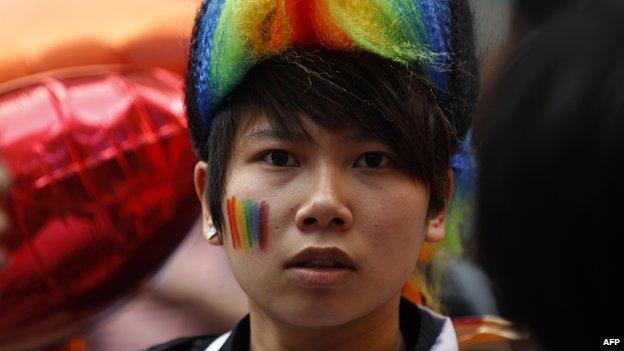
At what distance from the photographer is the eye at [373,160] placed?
1370 mm

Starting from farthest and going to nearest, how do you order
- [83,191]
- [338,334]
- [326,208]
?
[83,191] → [338,334] → [326,208]

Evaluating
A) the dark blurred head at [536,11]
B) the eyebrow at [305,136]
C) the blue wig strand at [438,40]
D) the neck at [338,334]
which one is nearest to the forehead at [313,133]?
the eyebrow at [305,136]

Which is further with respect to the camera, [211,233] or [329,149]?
[211,233]

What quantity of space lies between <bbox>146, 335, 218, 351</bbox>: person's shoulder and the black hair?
1.04ft

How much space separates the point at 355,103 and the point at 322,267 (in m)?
0.20

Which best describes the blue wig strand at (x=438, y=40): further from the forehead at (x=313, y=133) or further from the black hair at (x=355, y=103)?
the forehead at (x=313, y=133)

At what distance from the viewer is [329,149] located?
1.36m

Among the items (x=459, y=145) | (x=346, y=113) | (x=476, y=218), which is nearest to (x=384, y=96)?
(x=346, y=113)

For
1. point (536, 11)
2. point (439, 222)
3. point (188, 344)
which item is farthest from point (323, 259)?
point (536, 11)

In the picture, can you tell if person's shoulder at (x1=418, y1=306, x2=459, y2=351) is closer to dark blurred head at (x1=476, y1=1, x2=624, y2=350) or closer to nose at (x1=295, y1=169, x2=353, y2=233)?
dark blurred head at (x1=476, y1=1, x2=624, y2=350)

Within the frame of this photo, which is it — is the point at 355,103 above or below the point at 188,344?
above

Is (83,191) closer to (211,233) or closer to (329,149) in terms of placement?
(211,233)

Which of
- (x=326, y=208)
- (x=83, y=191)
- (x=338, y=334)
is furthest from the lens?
(x=83, y=191)

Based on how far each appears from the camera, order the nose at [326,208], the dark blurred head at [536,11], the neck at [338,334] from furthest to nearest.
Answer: the dark blurred head at [536,11] < the neck at [338,334] < the nose at [326,208]
